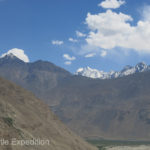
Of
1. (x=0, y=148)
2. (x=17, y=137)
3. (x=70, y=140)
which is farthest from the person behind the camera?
(x=70, y=140)

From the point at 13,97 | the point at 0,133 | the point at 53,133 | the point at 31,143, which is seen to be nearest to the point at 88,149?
the point at 53,133

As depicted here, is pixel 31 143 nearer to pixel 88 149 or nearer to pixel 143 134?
pixel 88 149

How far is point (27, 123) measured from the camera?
63.8 m

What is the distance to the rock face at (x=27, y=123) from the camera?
50641 mm

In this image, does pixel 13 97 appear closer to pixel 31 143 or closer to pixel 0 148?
pixel 31 143

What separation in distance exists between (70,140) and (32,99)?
17.4m

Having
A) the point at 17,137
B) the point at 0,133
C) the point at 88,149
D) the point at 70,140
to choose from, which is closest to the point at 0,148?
the point at 0,133

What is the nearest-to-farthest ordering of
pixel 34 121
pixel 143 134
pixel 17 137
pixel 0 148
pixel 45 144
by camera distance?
1. pixel 0 148
2. pixel 17 137
3. pixel 45 144
4. pixel 34 121
5. pixel 143 134

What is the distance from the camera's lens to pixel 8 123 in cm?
5288

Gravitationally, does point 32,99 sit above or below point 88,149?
above

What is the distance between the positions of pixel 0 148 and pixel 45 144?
51.8ft

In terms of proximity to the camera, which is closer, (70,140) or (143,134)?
(70,140)

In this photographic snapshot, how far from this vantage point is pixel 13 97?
77875 mm

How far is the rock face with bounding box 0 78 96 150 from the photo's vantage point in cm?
5064
